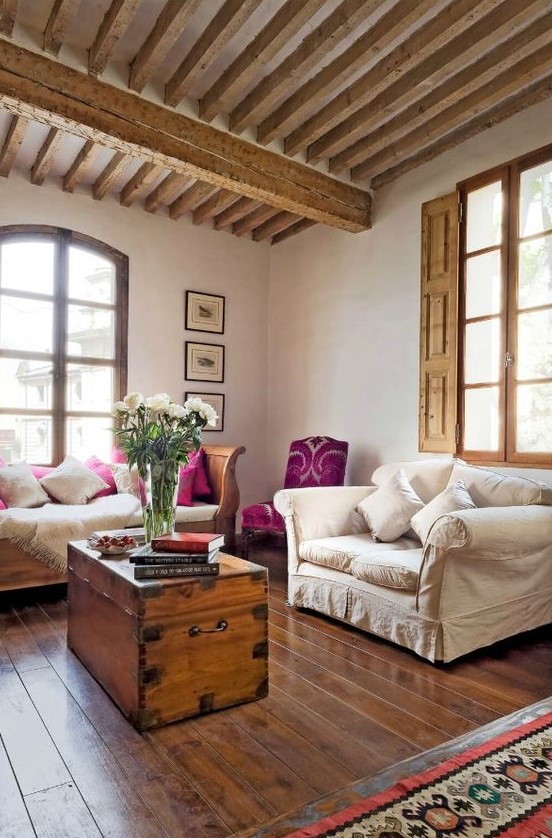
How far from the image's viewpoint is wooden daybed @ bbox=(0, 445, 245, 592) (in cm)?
351

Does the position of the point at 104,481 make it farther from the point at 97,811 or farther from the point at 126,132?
the point at 97,811

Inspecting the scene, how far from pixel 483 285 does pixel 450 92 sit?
1.19m

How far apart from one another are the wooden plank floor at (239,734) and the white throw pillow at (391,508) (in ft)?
2.05

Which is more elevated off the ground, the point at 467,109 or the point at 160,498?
the point at 467,109

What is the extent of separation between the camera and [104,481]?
4.51 meters

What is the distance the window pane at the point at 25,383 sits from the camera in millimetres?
4598

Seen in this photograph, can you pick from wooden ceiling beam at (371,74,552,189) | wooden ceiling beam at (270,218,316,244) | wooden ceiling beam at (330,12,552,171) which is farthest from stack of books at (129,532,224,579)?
wooden ceiling beam at (270,218,316,244)

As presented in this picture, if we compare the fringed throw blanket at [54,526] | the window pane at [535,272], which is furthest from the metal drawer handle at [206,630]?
the window pane at [535,272]

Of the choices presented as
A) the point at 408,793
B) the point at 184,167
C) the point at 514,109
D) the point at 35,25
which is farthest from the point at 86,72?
the point at 408,793

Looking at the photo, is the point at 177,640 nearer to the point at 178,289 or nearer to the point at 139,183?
the point at 139,183

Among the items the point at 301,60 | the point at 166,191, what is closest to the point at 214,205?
the point at 166,191

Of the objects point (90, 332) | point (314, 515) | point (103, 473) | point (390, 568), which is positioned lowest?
point (390, 568)

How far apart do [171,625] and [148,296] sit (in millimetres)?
3764

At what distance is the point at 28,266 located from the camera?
4707mm
